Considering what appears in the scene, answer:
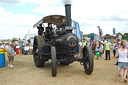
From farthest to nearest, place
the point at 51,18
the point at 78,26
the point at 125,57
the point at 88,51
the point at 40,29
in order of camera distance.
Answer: the point at 78,26, the point at 40,29, the point at 51,18, the point at 88,51, the point at 125,57

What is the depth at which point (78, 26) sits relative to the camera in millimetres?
13008

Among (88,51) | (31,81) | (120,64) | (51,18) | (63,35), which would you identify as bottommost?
(31,81)

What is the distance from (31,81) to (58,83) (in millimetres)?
956

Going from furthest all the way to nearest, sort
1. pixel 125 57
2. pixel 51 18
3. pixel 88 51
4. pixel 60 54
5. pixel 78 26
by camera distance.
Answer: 1. pixel 78 26
2. pixel 51 18
3. pixel 60 54
4. pixel 88 51
5. pixel 125 57

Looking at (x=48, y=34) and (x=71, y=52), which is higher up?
(x=48, y=34)

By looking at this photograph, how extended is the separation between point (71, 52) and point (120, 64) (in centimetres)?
188

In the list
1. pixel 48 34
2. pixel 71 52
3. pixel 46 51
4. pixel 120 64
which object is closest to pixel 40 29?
pixel 48 34

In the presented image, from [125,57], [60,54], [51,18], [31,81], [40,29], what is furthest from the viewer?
[40,29]

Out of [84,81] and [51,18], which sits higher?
[51,18]

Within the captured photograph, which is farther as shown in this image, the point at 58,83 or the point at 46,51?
the point at 46,51

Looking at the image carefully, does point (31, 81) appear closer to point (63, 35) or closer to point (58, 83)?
point (58, 83)

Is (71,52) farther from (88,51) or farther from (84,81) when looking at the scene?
(84,81)

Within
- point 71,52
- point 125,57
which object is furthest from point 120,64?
point 71,52

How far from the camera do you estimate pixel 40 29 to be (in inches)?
304
